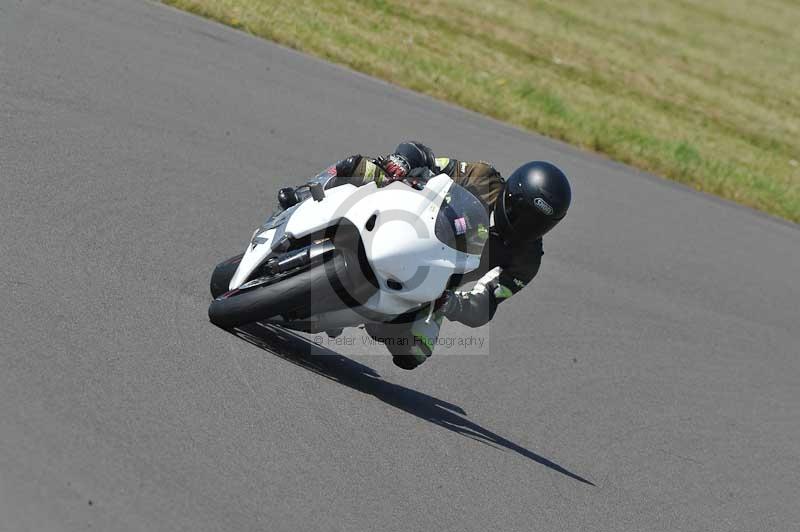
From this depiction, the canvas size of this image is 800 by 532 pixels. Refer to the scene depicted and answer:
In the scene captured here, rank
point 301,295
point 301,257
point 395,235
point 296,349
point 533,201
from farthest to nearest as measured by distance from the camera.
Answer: point 296,349
point 533,201
point 301,257
point 301,295
point 395,235

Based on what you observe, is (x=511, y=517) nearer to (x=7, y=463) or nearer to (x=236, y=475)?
(x=236, y=475)

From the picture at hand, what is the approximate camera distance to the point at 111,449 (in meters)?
4.53

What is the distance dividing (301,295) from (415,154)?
1.17m

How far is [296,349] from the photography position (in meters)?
6.69

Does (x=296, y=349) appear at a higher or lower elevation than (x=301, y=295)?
lower

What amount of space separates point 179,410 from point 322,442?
717 mm

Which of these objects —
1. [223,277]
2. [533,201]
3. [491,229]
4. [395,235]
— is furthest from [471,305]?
[223,277]

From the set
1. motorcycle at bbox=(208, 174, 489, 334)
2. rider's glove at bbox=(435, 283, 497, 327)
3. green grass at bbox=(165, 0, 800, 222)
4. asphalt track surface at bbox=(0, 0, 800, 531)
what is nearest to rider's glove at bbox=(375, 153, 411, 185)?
motorcycle at bbox=(208, 174, 489, 334)

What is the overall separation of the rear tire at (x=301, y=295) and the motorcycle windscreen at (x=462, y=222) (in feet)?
1.74

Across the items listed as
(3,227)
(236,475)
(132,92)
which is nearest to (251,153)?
(132,92)

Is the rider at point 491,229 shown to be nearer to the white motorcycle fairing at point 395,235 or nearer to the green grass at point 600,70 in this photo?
the white motorcycle fairing at point 395,235

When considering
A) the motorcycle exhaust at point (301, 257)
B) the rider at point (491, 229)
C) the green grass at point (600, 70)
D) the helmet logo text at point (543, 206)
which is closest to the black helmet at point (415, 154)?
the rider at point (491, 229)

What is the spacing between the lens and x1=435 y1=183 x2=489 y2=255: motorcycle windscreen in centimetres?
590

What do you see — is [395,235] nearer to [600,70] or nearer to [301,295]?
[301,295]
